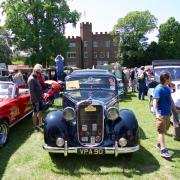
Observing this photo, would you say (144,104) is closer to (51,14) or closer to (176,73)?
(176,73)

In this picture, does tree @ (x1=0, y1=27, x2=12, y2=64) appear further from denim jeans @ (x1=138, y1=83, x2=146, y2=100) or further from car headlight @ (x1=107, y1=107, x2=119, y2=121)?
car headlight @ (x1=107, y1=107, x2=119, y2=121)

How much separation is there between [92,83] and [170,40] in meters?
60.6

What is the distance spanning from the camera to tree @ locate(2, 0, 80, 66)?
A: 4253cm

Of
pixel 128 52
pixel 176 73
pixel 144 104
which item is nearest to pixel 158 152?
pixel 144 104

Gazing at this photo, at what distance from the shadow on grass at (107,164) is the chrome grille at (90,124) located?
1.56 feet

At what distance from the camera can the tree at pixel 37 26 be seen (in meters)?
42.5

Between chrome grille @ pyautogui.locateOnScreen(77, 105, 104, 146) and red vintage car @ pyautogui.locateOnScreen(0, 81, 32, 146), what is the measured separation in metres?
2.41

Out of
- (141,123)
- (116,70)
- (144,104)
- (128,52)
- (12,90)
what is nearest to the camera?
(12,90)

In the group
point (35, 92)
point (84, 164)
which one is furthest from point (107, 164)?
point (35, 92)

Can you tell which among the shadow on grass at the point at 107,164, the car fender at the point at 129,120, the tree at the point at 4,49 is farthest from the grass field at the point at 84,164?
the tree at the point at 4,49

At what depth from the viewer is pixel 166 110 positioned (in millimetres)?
7258

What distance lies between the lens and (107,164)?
22.7 feet

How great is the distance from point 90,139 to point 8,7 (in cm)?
4048

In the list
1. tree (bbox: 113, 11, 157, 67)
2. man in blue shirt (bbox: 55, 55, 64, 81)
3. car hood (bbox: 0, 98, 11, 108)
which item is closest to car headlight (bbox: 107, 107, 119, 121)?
car hood (bbox: 0, 98, 11, 108)
